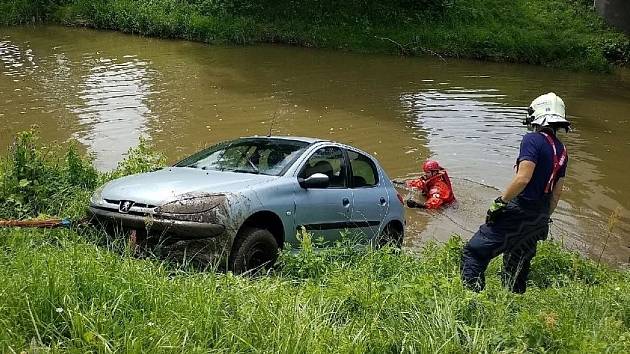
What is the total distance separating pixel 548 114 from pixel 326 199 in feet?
8.13

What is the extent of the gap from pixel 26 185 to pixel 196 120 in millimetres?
8995

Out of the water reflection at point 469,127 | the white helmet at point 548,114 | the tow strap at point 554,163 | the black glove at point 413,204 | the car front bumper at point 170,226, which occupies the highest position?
the white helmet at point 548,114

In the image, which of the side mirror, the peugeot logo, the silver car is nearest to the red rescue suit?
the silver car

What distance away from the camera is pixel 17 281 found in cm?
422

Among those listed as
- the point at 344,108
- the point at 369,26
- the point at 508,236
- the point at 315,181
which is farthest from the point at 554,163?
the point at 369,26

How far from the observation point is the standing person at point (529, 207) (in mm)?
6039

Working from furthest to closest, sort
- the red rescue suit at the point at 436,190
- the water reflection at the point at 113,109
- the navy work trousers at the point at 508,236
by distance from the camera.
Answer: the water reflection at the point at 113,109, the red rescue suit at the point at 436,190, the navy work trousers at the point at 508,236

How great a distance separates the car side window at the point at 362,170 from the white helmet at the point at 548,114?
2.52m

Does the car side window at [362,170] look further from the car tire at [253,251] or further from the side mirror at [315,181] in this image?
the car tire at [253,251]

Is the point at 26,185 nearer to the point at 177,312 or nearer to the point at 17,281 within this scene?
the point at 17,281

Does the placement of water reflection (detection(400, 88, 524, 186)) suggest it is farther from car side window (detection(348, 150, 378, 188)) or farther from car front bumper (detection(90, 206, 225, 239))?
car front bumper (detection(90, 206, 225, 239))

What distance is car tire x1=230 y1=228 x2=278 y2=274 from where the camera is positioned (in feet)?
19.8

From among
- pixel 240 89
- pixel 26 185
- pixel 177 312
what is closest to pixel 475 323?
pixel 177 312

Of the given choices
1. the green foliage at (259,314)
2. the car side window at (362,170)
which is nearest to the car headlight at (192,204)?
the green foliage at (259,314)
